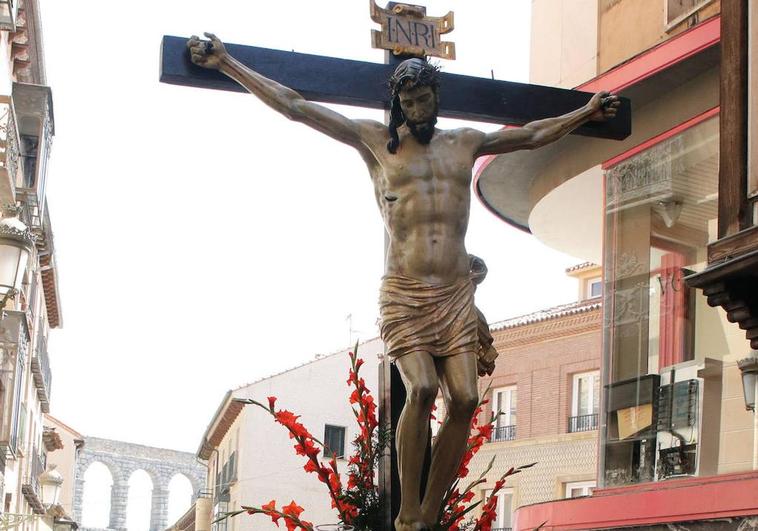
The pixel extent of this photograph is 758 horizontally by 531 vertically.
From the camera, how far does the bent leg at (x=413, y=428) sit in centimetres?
637

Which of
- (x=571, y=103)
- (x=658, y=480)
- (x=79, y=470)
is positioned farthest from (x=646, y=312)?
(x=79, y=470)

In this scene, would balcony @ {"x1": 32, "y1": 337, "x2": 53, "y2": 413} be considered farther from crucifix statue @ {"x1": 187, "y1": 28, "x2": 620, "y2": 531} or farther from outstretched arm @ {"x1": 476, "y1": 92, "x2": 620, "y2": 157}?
crucifix statue @ {"x1": 187, "y1": 28, "x2": 620, "y2": 531}

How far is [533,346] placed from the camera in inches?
1463

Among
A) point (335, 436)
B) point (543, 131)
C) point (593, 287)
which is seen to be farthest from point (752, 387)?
point (335, 436)

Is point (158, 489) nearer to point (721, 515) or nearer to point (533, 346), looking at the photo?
point (533, 346)

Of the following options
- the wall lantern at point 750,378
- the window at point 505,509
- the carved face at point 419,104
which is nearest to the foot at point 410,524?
the carved face at point 419,104

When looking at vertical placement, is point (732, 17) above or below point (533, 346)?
below

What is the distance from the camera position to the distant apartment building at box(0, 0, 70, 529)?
74.1ft

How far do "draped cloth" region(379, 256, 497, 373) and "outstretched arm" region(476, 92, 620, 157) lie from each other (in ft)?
2.47

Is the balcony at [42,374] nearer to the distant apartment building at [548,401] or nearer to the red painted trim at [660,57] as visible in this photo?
the distant apartment building at [548,401]

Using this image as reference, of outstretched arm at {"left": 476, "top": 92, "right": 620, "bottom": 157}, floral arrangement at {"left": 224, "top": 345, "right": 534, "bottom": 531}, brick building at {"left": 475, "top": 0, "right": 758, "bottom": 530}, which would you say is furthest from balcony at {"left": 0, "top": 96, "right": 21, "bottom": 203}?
floral arrangement at {"left": 224, "top": 345, "right": 534, "bottom": 531}

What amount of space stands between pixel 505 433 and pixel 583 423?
281 cm

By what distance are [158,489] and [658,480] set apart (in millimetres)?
90203

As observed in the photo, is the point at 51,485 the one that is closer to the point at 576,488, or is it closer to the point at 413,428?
the point at 576,488
